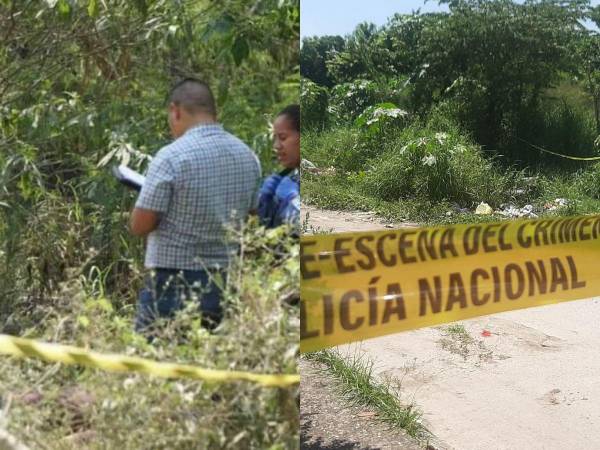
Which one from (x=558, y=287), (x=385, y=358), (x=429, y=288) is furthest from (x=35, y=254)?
(x=385, y=358)

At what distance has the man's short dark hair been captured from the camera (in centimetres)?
171

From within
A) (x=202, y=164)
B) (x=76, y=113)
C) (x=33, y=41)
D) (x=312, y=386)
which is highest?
(x=33, y=41)

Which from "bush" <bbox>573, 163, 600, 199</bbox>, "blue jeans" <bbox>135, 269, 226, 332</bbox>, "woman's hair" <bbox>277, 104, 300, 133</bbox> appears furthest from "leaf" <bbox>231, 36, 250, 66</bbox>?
"bush" <bbox>573, 163, 600, 199</bbox>

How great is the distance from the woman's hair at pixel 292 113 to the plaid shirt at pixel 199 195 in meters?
0.12

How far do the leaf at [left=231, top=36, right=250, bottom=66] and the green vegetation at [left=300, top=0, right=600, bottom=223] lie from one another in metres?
0.39

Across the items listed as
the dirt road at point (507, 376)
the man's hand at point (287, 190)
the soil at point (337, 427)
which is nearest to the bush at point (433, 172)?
the man's hand at point (287, 190)

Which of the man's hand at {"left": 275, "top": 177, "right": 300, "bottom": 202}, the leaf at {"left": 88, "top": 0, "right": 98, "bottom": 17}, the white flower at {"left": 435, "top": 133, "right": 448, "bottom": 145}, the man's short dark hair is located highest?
the leaf at {"left": 88, "top": 0, "right": 98, "bottom": 17}

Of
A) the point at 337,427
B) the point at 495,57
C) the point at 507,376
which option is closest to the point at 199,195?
the point at 495,57

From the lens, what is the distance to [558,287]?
8.55ft

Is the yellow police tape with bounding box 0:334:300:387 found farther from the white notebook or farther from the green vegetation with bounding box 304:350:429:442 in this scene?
the green vegetation with bounding box 304:350:429:442

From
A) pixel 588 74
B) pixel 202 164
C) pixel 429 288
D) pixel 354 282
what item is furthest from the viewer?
pixel 588 74

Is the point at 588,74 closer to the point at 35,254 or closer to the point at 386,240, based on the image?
the point at 386,240

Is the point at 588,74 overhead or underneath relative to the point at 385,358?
overhead

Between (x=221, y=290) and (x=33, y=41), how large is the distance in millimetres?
715
